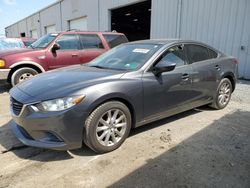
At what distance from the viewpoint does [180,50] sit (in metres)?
4.16

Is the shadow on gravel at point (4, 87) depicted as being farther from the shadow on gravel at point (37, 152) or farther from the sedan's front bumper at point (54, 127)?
the sedan's front bumper at point (54, 127)

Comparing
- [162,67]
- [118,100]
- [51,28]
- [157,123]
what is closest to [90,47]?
[157,123]

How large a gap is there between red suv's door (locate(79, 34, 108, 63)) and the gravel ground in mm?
3701

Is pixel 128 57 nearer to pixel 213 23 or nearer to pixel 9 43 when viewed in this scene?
pixel 213 23

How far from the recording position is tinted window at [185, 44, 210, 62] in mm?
4324

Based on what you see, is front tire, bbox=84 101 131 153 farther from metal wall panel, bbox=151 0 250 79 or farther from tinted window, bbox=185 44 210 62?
metal wall panel, bbox=151 0 250 79

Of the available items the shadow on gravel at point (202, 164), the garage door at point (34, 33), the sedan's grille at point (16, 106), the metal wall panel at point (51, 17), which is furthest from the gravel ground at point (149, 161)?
the garage door at point (34, 33)

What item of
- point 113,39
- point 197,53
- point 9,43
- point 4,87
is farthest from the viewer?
point 9,43

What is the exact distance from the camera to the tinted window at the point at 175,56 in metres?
3.81

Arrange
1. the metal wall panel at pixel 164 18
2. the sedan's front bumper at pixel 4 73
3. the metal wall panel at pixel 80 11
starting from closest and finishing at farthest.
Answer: the sedan's front bumper at pixel 4 73, the metal wall panel at pixel 164 18, the metal wall panel at pixel 80 11

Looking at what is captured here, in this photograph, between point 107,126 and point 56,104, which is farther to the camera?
point 107,126

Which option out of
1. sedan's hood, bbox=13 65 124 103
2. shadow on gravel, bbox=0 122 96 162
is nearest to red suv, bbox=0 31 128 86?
sedan's hood, bbox=13 65 124 103

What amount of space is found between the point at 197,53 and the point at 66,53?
4.07m

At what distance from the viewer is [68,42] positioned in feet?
23.6
